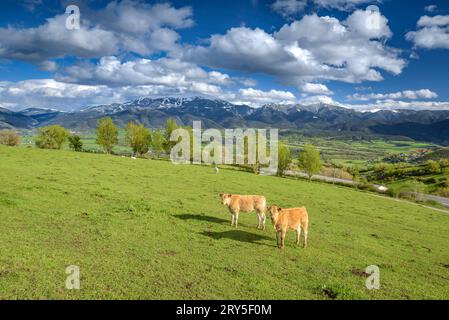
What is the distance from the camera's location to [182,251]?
17.0 metres

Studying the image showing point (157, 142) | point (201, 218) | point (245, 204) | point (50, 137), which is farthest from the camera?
point (50, 137)

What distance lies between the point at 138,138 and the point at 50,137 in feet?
86.1

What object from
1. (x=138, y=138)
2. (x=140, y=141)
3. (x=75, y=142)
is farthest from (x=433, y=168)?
(x=75, y=142)

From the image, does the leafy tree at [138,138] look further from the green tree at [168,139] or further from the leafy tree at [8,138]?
the leafy tree at [8,138]

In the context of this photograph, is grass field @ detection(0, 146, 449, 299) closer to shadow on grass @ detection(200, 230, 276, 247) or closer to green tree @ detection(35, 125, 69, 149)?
shadow on grass @ detection(200, 230, 276, 247)

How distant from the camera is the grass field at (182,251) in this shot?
13.0m

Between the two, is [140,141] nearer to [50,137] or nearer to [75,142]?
[75,142]

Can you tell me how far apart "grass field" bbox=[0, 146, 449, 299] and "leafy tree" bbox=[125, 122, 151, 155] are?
6382 centimetres

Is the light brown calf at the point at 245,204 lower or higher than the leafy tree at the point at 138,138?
lower

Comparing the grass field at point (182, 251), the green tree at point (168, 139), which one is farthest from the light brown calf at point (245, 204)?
the green tree at point (168, 139)

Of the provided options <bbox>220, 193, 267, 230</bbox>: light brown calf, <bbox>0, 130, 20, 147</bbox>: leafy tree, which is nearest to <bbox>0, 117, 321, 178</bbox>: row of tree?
<bbox>0, 130, 20, 147</bbox>: leafy tree

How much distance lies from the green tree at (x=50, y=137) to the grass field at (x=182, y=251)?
72671 millimetres
